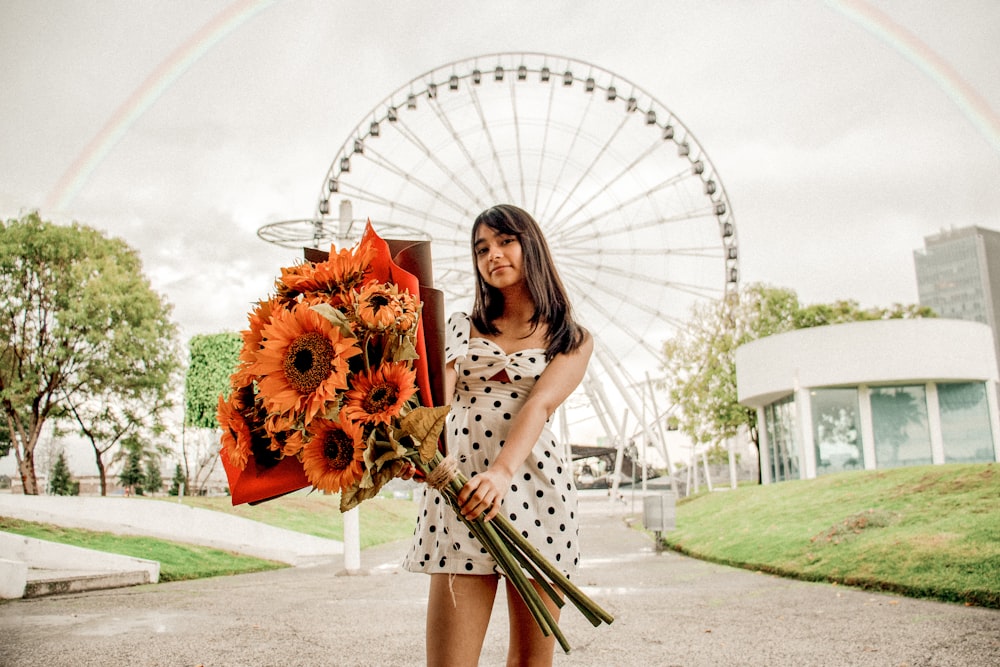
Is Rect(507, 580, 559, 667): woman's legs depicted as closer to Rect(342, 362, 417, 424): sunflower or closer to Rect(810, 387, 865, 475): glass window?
Rect(342, 362, 417, 424): sunflower

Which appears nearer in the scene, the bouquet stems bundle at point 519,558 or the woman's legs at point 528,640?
the bouquet stems bundle at point 519,558

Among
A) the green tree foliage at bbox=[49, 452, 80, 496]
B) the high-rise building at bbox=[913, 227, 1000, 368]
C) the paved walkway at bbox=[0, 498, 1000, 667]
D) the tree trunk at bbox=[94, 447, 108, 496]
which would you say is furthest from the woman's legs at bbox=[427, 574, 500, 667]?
the high-rise building at bbox=[913, 227, 1000, 368]

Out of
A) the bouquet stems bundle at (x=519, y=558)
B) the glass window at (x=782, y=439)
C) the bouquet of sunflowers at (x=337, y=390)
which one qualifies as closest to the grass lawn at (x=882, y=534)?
the bouquet stems bundle at (x=519, y=558)

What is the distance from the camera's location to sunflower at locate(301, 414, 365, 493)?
154 centimetres

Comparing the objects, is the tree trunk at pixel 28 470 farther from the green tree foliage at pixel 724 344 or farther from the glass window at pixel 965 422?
the green tree foliage at pixel 724 344

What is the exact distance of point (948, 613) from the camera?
614cm

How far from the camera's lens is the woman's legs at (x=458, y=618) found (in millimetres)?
1935

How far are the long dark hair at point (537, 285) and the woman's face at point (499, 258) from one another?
14 millimetres

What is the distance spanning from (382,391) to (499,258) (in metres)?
0.76

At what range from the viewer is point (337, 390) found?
1.59 metres

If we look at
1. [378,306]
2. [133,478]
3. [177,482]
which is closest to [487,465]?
[378,306]

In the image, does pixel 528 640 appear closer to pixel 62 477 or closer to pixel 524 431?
pixel 524 431

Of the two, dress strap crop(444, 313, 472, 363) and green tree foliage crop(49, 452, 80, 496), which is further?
green tree foliage crop(49, 452, 80, 496)

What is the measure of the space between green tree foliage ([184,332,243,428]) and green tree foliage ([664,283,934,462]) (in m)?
19.4
